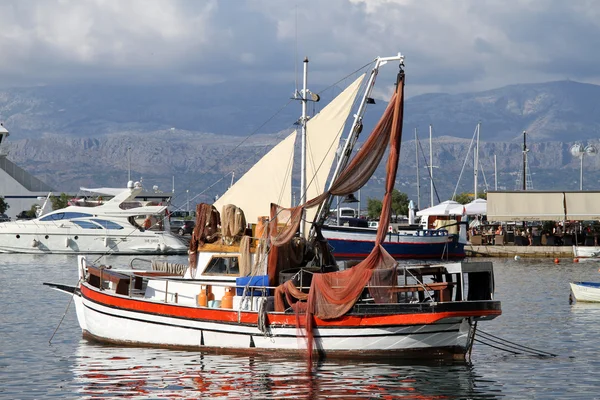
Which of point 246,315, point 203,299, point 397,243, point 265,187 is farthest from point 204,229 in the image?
point 397,243

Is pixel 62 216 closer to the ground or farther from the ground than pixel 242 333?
farther from the ground

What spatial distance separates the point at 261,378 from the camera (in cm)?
2912

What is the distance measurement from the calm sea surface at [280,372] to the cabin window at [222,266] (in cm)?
323

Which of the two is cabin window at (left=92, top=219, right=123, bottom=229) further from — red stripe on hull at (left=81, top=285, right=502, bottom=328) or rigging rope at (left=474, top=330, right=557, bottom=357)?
rigging rope at (left=474, top=330, right=557, bottom=357)

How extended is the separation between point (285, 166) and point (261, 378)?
17753mm

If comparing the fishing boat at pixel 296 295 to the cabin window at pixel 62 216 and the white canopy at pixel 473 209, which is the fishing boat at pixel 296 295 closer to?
the cabin window at pixel 62 216

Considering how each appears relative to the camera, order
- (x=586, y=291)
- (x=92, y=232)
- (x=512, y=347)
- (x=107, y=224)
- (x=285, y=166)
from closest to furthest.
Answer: (x=512, y=347) < (x=285, y=166) < (x=586, y=291) < (x=92, y=232) < (x=107, y=224)

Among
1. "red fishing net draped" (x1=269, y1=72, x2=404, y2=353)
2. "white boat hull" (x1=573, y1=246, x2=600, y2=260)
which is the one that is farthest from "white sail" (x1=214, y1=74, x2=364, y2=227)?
"white boat hull" (x1=573, y1=246, x2=600, y2=260)

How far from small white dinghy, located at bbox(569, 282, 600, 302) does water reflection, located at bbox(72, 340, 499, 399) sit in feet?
61.7

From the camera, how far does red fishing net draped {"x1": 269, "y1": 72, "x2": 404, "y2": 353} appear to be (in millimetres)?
30438

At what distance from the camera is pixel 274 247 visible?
109ft

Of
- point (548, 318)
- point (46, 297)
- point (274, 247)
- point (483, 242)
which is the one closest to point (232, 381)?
point (274, 247)

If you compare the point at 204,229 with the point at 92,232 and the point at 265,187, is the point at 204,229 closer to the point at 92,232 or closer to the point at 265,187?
the point at 265,187

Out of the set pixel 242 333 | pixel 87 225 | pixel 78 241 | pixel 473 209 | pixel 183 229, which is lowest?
pixel 242 333
